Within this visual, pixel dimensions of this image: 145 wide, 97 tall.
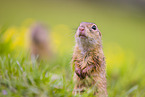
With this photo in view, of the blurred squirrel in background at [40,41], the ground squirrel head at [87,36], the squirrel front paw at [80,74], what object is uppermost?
the ground squirrel head at [87,36]

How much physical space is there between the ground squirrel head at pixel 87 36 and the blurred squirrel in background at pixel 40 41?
3.76 metres

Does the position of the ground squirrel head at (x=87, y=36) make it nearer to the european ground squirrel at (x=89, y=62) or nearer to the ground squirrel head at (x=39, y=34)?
the european ground squirrel at (x=89, y=62)

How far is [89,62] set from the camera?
2465 mm

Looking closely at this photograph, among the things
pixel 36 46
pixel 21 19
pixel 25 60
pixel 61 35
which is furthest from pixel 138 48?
pixel 25 60

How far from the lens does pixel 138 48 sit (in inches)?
313

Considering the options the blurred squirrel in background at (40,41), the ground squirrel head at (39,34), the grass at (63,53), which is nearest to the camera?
the grass at (63,53)

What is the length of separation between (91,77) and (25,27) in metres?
5.80

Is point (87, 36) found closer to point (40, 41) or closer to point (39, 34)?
point (40, 41)

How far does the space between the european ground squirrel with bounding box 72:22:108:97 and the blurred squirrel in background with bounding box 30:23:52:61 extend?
12.2ft

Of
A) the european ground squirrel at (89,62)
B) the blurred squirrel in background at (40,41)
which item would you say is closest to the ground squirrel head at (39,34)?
the blurred squirrel in background at (40,41)

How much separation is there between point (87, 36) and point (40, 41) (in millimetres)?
4312

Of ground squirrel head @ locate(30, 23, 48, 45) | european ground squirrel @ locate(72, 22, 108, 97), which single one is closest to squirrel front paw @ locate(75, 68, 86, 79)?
european ground squirrel @ locate(72, 22, 108, 97)

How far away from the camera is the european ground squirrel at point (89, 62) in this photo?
2.36m

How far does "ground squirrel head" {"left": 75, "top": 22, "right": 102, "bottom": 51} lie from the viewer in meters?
2.36
